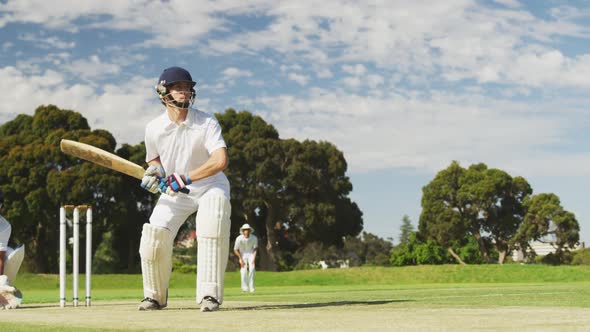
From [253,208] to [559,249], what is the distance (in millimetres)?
22997

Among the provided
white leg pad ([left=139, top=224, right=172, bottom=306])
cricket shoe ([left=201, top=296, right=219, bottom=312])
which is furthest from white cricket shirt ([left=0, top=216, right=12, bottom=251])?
cricket shoe ([left=201, top=296, right=219, bottom=312])

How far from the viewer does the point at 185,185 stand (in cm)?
844

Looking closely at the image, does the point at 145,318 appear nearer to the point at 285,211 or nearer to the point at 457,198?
the point at 285,211

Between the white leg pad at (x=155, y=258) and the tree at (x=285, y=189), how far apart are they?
135 feet

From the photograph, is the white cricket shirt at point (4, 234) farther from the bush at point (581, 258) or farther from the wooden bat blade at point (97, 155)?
the bush at point (581, 258)

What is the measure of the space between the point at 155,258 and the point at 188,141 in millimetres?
1300

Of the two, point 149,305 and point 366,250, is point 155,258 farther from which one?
point 366,250

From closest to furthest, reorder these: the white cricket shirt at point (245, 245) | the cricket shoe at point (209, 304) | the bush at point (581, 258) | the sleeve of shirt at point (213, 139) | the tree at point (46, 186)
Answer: the cricket shoe at point (209, 304)
the sleeve of shirt at point (213, 139)
the white cricket shirt at point (245, 245)
the tree at point (46, 186)
the bush at point (581, 258)

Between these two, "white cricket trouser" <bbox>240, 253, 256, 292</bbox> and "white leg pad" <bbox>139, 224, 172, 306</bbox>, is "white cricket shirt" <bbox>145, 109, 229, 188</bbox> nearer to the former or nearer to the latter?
"white leg pad" <bbox>139, 224, 172, 306</bbox>

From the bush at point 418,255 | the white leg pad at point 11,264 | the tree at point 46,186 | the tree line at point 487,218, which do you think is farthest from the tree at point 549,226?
the white leg pad at point 11,264

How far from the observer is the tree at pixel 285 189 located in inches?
2018

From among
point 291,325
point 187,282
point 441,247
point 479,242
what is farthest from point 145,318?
point 479,242

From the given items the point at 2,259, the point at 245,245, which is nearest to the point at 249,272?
the point at 245,245

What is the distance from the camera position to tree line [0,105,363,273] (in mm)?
46781
